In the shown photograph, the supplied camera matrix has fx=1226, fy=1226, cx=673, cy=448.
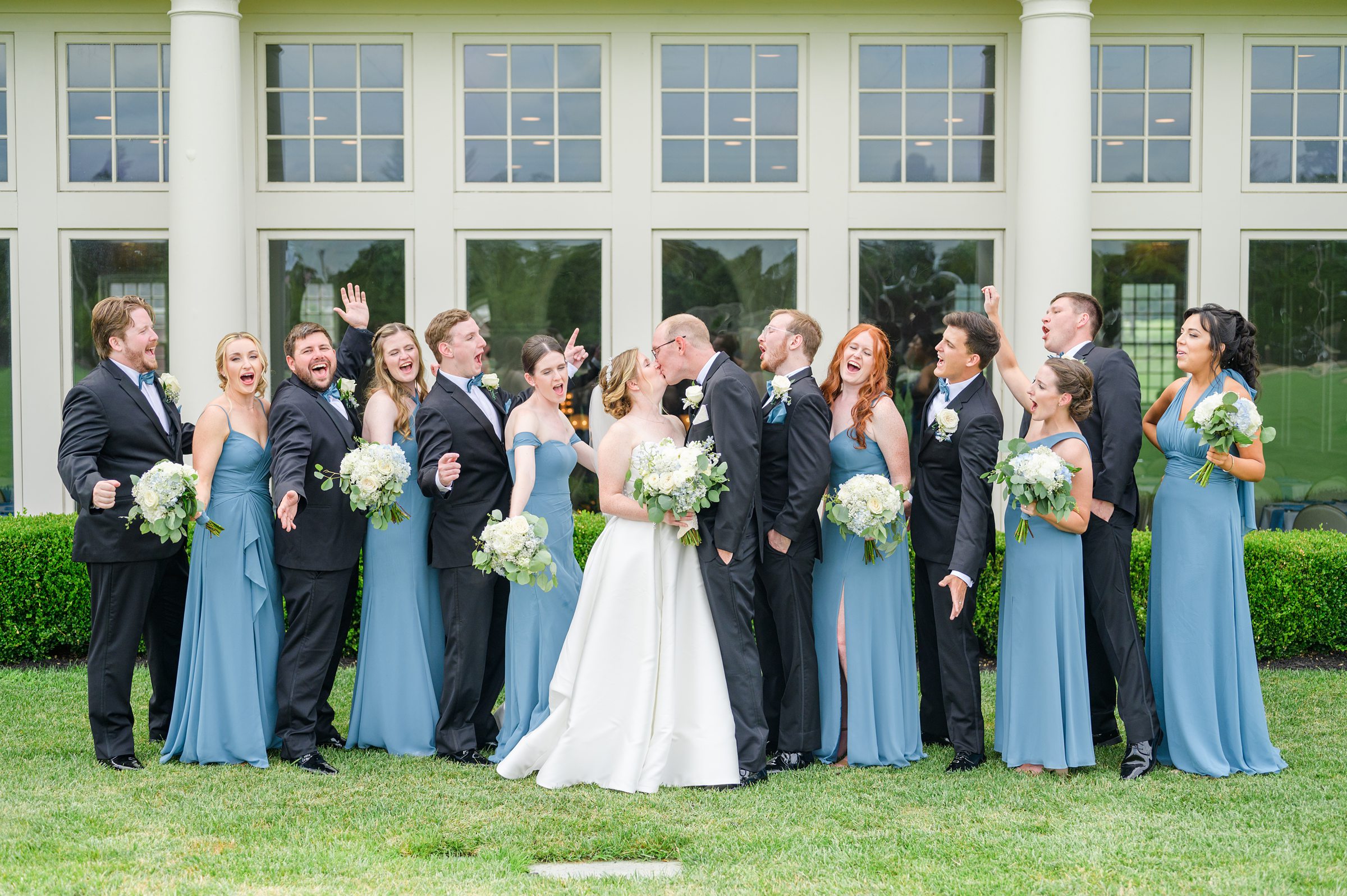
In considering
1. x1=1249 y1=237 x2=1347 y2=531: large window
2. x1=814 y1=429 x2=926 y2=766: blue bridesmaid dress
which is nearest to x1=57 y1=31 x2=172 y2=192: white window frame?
x1=814 y1=429 x2=926 y2=766: blue bridesmaid dress

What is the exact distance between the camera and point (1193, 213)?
10117 millimetres

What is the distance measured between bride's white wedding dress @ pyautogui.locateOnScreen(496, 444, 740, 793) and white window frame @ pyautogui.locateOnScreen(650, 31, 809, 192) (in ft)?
15.7

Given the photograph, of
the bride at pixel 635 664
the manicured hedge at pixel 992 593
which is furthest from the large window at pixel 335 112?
the bride at pixel 635 664

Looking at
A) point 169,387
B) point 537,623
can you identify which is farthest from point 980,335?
point 169,387

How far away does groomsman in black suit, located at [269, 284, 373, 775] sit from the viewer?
6.12m

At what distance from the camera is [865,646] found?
615cm

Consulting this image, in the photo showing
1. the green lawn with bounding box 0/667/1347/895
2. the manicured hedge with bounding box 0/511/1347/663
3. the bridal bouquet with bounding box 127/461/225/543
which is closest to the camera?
the green lawn with bounding box 0/667/1347/895

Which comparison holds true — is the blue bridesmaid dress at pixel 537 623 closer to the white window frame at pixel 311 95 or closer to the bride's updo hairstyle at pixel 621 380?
the bride's updo hairstyle at pixel 621 380

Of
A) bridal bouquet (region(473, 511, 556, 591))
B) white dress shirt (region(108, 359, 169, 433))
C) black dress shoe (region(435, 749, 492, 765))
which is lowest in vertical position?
black dress shoe (region(435, 749, 492, 765))

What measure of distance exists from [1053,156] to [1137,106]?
49.0 inches

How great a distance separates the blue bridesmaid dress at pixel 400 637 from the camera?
21.0 ft

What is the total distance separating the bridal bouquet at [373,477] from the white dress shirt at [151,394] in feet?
2.95

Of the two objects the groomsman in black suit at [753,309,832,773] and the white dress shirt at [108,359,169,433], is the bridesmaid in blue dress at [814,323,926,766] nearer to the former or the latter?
the groomsman in black suit at [753,309,832,773]

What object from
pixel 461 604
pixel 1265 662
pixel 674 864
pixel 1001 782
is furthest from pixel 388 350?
pixel 1265 662
